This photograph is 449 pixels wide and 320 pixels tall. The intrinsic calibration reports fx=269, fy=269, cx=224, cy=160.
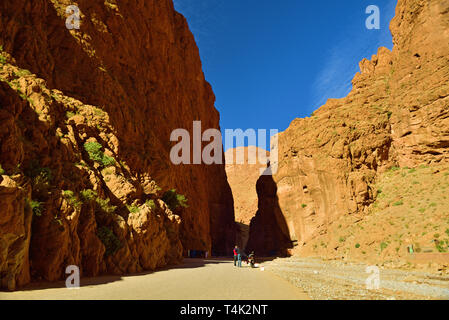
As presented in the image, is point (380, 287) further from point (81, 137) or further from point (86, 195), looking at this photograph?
point (81, 137)

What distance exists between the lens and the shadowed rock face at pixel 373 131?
34.4 metres

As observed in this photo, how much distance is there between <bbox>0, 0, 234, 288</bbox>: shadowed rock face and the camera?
9.76 metres

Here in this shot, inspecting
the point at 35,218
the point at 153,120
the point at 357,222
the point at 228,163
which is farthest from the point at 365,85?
the point at 228,163

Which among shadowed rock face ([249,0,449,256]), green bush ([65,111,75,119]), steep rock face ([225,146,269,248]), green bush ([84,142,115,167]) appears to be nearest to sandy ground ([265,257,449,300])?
green bush ([84,142,115,167])

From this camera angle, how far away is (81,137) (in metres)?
17.3

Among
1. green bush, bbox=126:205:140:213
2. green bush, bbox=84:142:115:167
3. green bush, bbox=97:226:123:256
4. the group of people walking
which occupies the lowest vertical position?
the group of people walking

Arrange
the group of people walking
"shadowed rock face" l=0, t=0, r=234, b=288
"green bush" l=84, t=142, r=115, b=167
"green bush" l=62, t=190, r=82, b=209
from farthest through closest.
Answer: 1. the group of people walking
2. "green bush" l=84, t=142, r=115, b=167
3. "green bush" l=62, t=190, r=82, b=209
4. "shadowed rock face" l=0, t=0, r=234, b=288

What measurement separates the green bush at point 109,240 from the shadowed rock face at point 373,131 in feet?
107

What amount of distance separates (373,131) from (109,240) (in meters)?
38.5

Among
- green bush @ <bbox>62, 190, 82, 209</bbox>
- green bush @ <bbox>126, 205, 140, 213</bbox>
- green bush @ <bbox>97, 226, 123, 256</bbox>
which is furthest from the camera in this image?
green bush @ <bbox>126, 205, 140, 213</bbox>

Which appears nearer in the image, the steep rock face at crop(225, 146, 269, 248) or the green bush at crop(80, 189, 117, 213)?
the green bush at crop(80, 189, 117, 213)

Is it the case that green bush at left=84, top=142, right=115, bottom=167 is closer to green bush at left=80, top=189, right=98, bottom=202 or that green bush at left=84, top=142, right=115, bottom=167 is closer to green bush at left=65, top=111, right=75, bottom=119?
green bush at left=65, top=111, right=75, bottom=119

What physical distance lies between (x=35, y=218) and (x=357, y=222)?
117ft

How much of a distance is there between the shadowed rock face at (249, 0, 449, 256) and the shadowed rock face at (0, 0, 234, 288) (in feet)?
69.5
